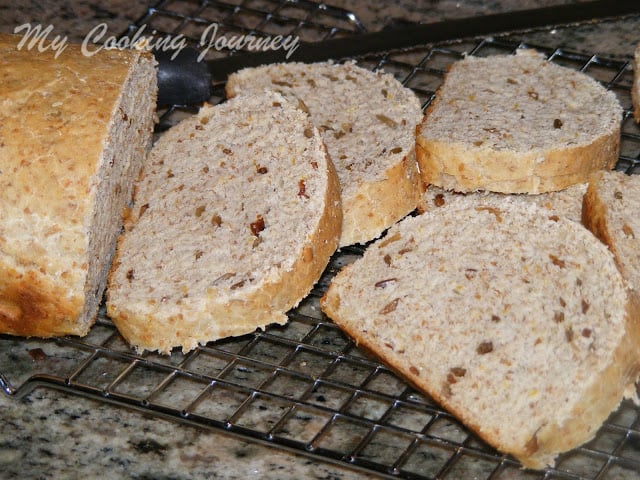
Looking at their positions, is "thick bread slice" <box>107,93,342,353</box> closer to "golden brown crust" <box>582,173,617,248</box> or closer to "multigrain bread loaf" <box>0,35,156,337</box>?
"multigrain bread loaf" <box>0,35,156,337</box>

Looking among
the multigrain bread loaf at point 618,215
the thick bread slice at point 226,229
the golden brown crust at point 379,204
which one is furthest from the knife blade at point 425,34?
the multigrain bread loaf at point 618,215

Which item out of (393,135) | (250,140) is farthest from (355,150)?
(250,140)

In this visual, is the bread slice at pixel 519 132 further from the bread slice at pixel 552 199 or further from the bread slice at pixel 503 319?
the bread slice at pixel 503 319

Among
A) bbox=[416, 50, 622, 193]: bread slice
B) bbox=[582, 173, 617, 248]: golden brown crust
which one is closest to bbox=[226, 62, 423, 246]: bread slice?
bbox=[416, 50, 622, 193]: bread slice

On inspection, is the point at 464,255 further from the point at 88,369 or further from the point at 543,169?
the point at 88,369

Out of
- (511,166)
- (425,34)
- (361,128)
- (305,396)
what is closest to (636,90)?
(511,166)
